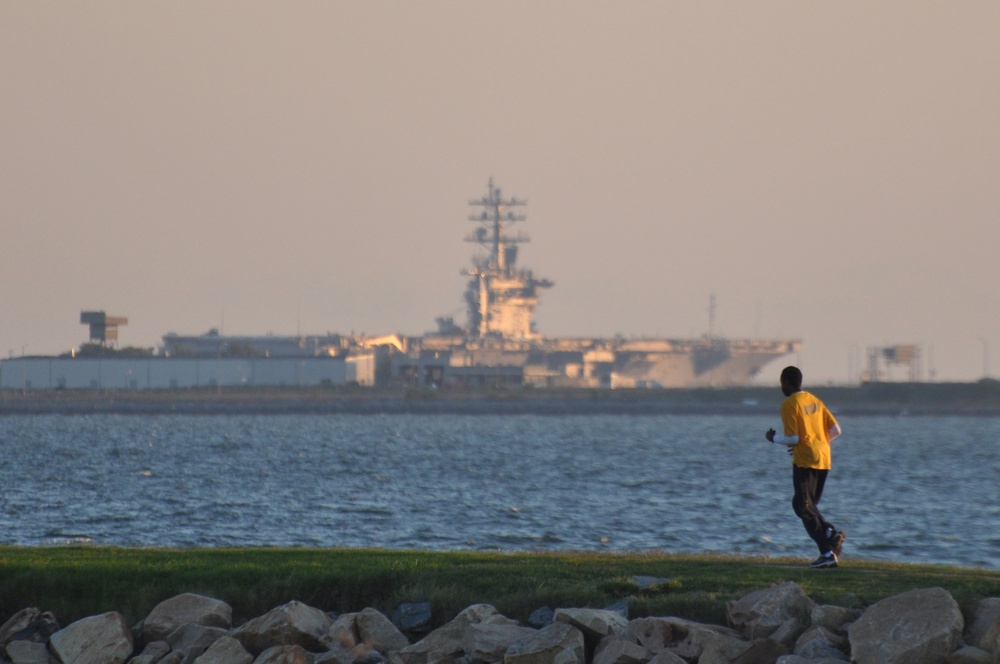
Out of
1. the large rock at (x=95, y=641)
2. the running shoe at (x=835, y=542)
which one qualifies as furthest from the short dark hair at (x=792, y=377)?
the large rock at (x=95, y=641)

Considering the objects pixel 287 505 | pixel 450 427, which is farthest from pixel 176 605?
pixel 450 427

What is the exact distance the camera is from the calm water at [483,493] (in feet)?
71.9

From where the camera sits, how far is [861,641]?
32.7 feet

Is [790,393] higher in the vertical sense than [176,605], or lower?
higher

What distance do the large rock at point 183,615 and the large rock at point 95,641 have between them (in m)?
0.18

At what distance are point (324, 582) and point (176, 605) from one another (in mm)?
1185

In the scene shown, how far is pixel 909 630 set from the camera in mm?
9930

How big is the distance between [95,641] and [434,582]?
261 centimetres

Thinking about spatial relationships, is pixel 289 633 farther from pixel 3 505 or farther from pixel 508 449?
pixel 508 449

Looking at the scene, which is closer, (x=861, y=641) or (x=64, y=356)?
(x=861, y=641)

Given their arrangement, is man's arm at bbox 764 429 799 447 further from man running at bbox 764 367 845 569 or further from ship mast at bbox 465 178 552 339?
ship mast at bbox 465 178 552 339

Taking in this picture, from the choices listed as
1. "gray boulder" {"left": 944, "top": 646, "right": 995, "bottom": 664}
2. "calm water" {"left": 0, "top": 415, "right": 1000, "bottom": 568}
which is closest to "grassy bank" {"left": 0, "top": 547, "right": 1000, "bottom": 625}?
"gray boulder" {"left": 944, "top": 646, "right": 995, "bottom": 664}

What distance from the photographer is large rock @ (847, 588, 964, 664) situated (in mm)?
9836

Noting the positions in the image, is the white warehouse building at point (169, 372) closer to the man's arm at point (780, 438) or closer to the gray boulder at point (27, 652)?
the gray boulder at point (27, 652)
